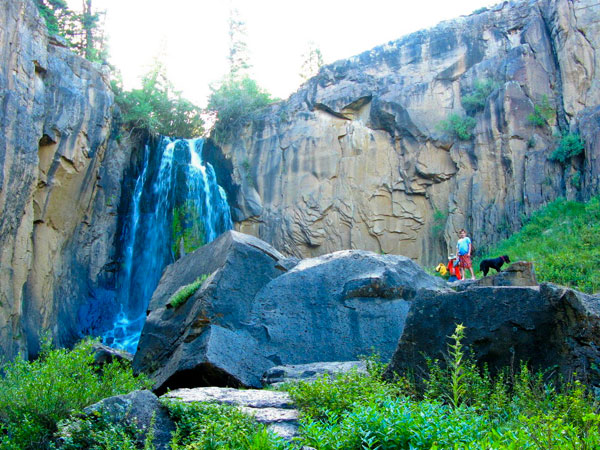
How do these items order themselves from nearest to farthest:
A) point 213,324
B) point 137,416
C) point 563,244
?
1. point 137,416
2. point 213,324
3. point 563,244

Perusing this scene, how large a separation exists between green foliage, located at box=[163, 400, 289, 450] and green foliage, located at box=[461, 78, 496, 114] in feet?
67.3

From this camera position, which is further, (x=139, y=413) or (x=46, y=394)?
(x=46, y=394)

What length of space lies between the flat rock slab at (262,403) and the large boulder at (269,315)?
1.77 metres

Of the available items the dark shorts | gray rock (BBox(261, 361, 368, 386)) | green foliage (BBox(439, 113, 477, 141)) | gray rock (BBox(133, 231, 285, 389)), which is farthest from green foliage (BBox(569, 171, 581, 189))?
gray rock (BBox(261, 361, 368, 386))

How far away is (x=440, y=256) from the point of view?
22.5m

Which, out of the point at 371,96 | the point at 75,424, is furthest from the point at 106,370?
the point at 371,96

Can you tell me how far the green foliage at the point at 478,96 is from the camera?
2261 cm

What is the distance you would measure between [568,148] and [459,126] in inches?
171

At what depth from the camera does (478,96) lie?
Result: 2283 centimetres

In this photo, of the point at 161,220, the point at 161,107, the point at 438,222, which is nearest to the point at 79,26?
the point at 161,107

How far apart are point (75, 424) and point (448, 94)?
22.0m

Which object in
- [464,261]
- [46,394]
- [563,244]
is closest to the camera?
[46,394]

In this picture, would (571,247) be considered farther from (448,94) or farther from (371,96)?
(371,96)

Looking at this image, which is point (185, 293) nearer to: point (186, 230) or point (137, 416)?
point (137, 416)
